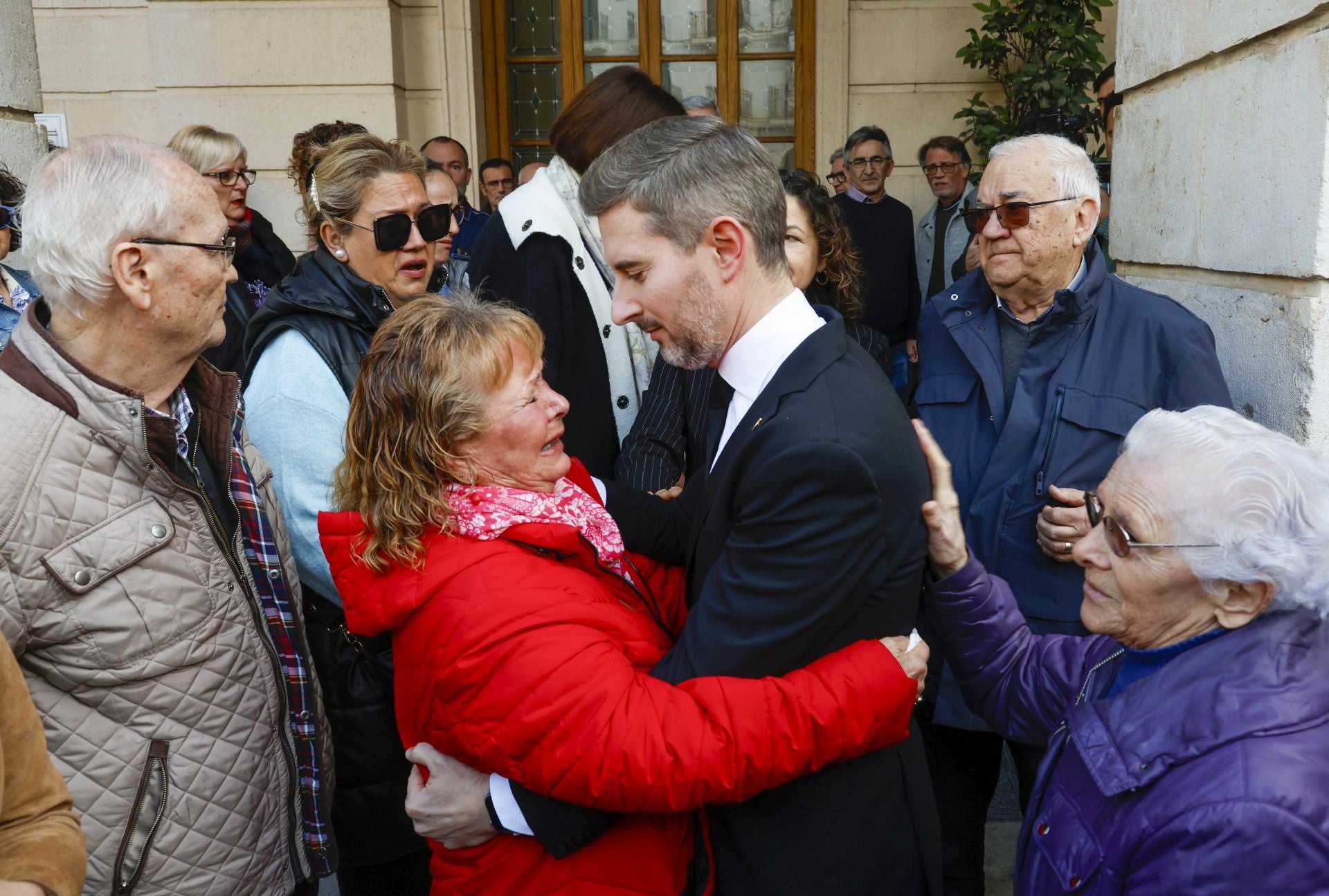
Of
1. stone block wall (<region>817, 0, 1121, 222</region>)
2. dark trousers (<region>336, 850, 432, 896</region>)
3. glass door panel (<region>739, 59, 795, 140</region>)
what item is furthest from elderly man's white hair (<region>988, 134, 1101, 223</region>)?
glass door panel (<region>739, 59, 795, 140</region>)

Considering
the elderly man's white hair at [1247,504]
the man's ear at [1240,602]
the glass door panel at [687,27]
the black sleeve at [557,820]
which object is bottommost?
the black sleeve at [557,820]

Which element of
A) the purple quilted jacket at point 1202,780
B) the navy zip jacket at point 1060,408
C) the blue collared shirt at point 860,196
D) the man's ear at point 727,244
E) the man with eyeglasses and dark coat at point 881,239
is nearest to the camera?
the purple quilted jacket at point 1202,780

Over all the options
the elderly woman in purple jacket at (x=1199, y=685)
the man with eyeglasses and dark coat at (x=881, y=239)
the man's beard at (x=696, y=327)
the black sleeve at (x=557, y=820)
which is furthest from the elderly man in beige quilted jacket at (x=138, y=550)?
the man with eyeglasses and dark coat at (x=881, y=239)

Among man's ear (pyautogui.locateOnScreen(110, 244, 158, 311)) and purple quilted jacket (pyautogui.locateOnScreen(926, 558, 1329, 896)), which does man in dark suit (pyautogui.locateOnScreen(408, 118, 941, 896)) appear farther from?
man's ear (pyautogui.locateOnScreen(110, 244, 158, 311))

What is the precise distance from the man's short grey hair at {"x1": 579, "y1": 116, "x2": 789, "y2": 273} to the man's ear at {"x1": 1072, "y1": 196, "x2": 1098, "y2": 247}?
3.73 ft

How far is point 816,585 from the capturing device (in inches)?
62.1

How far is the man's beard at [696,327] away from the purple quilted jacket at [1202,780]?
32.2 inches

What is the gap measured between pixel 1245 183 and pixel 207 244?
2298 mm

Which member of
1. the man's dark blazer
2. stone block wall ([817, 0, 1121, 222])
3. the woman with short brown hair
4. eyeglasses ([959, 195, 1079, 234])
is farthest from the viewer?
stone block wall ([817, 0, 1121, 222])

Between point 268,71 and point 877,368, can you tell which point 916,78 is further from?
point 877,368

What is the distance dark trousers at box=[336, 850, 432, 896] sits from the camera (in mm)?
2580

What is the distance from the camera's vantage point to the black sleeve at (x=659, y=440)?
2.90m

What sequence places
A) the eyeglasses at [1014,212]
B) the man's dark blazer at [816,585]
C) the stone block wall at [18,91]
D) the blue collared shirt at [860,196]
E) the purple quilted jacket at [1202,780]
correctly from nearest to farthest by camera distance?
the purple quilted jacket at [1202,780] → the man's dark blazer at [816,585] → the eyeglasses at [1014,212] → the stone block wall at [18,91] → the blue collared shirt at [860,196]

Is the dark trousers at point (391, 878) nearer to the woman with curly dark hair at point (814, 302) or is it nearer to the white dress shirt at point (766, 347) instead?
the woman with curly dark hair at point (814, 302)
